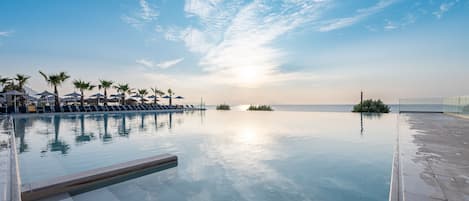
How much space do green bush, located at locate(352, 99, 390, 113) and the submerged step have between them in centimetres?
1812

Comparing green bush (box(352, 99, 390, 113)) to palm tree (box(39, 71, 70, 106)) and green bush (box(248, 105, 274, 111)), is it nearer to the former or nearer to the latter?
green bush (box(248, 105, 274, 111))

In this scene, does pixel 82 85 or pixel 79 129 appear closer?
pixel 79 129

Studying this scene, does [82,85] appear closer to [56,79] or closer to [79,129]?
[56,79]

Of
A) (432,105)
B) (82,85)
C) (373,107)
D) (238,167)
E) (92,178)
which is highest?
(82,85)

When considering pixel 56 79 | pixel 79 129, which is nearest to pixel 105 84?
pixel 56 79

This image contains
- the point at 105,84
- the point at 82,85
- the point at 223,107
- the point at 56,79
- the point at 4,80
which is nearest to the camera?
the point at 56,79

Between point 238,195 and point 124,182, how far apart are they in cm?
163

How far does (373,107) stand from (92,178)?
1939 cm

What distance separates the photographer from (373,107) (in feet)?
53.8

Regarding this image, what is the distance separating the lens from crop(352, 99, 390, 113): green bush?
16.1 metres

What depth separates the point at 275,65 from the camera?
41.9 feet

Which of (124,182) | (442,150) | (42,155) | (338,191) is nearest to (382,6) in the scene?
(442,150)

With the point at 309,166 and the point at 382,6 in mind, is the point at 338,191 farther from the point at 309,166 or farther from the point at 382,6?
the point at 382,6

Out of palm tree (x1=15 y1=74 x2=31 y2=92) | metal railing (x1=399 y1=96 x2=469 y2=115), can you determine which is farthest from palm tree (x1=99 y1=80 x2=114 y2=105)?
metal railing (x1=399 y1=96 x2=469 y2=115)
